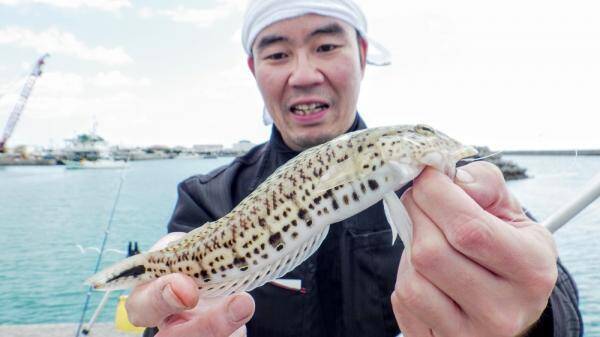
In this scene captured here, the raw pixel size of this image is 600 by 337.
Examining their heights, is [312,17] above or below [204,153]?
above

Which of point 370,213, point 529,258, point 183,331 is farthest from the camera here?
point 370,213

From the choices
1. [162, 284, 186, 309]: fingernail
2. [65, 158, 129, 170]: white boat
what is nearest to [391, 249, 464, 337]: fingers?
[162, 284, 186, 309]: fingernail

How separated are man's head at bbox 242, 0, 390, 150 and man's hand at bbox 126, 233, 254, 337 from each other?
6.71 feet

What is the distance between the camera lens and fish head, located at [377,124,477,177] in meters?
2.35

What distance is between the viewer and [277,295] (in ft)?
13.2

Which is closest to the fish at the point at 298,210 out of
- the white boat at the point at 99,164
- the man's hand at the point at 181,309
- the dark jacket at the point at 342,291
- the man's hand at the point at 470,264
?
the man's hand at the point at 181,309

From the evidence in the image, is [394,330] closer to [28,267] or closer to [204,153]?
[28,267]

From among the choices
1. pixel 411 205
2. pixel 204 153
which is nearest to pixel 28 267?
pixel 411 205

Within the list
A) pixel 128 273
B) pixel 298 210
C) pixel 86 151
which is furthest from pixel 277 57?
pixel 86 151

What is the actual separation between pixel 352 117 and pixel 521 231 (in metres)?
2.69

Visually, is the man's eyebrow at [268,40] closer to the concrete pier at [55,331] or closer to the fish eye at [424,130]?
the fish eye at [424,130]

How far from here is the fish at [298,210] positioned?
2455mm

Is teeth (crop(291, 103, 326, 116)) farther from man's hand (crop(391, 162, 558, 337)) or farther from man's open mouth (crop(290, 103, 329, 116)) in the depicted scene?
man's hand (crop(391, 162, 558, 337))

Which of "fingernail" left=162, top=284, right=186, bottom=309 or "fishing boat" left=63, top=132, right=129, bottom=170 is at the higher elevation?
"fingernail" left=162, top=284, right=186, bottom=309
